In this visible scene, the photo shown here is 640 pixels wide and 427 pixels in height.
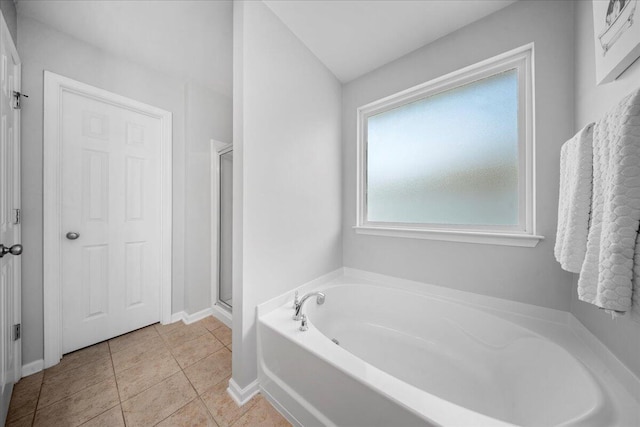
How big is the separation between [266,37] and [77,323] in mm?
2453

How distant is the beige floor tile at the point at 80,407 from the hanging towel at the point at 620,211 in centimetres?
219

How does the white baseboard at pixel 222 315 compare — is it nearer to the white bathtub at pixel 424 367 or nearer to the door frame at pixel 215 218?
the door frame at pixel 215 218

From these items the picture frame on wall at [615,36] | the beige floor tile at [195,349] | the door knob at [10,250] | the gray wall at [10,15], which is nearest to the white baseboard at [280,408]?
the beige floor tile at [195,349]

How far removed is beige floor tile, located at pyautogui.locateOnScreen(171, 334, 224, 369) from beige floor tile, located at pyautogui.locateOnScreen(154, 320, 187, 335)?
0.30 metres

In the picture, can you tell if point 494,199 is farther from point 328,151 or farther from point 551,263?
point 328,151

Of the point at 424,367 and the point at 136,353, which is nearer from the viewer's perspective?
the point at 424,367

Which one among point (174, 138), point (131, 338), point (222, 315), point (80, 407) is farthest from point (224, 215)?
point (80, 407)

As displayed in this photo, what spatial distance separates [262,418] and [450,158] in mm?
2018

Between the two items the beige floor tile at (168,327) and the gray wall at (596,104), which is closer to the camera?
the gray wall at (596,104)

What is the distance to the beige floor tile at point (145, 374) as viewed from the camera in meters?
1.29

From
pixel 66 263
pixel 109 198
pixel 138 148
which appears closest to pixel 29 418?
pixel 66 263

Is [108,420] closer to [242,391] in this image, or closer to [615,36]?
[242,391]

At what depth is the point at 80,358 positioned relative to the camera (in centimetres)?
153

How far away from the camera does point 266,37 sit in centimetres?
135
